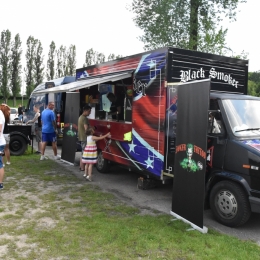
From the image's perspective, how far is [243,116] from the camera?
5004 millimetres

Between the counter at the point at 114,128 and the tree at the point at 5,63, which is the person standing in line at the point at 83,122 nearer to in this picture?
the counter at the point at 114,128

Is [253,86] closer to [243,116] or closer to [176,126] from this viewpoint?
[243,116]

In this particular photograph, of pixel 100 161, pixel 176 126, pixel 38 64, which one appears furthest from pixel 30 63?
pixel 176 126

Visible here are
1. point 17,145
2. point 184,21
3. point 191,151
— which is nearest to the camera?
point 191,151

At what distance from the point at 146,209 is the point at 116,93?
11.1 ft

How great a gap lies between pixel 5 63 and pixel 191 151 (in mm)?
45897

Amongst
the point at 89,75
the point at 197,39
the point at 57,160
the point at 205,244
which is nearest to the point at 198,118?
the point at 205,244

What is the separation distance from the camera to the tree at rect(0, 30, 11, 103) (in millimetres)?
44719

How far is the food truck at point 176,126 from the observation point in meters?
4.47

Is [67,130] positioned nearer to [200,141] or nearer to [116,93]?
[116,93]

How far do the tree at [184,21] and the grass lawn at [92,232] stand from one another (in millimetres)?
14194

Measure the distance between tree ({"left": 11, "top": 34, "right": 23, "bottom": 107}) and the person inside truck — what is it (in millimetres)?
41420

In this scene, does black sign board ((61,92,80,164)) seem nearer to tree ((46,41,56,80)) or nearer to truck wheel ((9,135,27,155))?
truck wheel ((9,135,27,155))

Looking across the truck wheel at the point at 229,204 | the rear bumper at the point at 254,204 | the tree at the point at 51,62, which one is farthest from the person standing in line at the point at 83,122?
the tree at the point at 51,62
